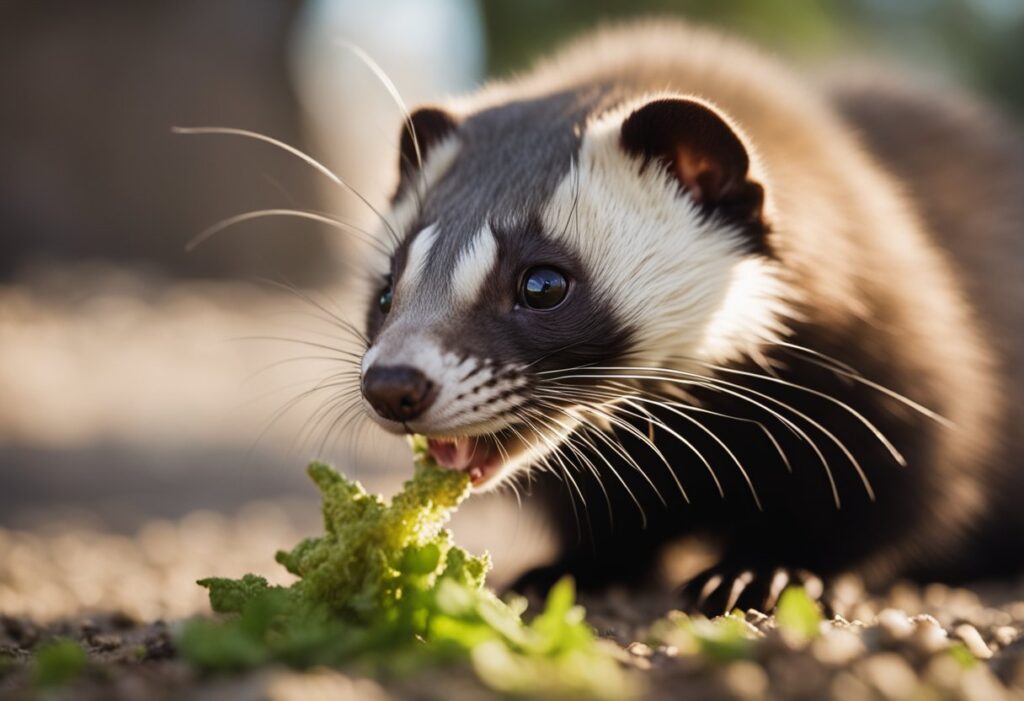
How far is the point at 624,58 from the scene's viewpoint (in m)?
3.56

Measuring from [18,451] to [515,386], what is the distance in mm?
4117

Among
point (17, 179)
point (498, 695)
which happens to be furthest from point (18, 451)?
point (17, 179)

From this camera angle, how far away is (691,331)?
8.70ft

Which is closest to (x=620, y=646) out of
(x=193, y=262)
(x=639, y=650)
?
(x=639, y=650)

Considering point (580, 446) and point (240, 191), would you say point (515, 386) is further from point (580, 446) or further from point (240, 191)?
point (240, 191)

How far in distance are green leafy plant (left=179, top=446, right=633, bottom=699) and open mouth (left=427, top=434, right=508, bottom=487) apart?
5 cm

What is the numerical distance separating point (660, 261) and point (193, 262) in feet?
30.8

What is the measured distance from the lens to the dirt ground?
152 centimetres

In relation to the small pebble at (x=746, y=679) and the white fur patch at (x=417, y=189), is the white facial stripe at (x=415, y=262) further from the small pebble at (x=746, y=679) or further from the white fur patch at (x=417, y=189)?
the small pebble at (x=746, y=679)

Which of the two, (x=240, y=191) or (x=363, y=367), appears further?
(x=240, y=191)

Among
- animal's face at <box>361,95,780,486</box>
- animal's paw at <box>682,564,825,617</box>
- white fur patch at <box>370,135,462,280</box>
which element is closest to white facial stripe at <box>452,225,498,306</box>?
animal's face at <box>361,95,780,486</box>

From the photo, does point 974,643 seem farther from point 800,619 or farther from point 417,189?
point 417,189

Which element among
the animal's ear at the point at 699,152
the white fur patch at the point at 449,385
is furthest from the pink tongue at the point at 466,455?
the animal's ear at the point at 699,152

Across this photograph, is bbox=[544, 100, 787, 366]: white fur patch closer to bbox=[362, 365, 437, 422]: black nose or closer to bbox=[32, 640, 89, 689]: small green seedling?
bbox=[362, 365, 437, 422]: black nose
